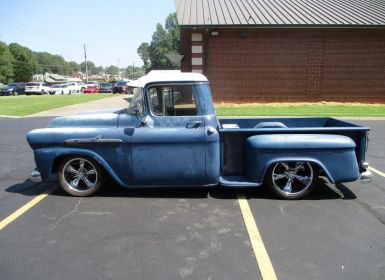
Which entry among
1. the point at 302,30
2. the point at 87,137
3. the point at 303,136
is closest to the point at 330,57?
the point at 302,30

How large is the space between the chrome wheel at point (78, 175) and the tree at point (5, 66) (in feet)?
333

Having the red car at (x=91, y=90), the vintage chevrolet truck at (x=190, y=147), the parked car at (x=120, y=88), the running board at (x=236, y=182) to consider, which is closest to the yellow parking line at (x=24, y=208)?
the vintage chevrolet truck at (x=190, y=147)

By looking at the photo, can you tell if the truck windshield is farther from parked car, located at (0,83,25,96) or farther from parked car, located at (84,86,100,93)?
parked car, located at (84,86,100,93)

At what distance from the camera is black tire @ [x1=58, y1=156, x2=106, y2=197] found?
221 inches

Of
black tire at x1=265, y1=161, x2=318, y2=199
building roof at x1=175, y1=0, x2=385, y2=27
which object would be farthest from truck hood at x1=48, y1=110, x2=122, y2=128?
building roof at x1=175, y1=0, x2=385, y2=27

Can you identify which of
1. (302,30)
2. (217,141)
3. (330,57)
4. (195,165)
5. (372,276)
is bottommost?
(372,276)

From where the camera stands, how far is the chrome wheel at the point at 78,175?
5.67 meters

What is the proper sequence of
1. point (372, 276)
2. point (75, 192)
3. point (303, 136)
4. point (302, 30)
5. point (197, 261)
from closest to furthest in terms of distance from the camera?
1. point (372, 276)
2. point (197, 261)
3. point (303, 136)
4. point (75, 192)
5. point (302, 30)

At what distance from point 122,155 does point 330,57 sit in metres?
16.6

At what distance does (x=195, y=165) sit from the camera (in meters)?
5.36

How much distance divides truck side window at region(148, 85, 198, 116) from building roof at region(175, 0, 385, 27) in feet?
43.8

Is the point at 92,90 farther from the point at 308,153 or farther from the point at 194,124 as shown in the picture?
the point at 308,153

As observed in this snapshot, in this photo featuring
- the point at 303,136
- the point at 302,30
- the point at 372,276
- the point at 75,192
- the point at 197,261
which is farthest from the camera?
the point at 302,30

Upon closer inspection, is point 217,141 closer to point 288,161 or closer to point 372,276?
point 288,161
